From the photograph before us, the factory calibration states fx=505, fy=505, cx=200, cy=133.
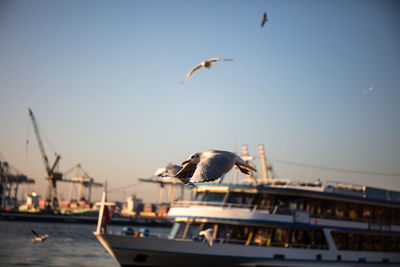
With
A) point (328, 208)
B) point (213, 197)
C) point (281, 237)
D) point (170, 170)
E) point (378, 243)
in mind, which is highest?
point (170, 170)

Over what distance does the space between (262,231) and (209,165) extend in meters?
20.2

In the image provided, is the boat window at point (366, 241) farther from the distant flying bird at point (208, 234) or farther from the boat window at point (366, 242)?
the distant flying bird at point (208, 234)

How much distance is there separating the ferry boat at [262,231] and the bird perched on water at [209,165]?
1652 centimetres

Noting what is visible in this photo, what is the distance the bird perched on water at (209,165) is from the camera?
971 centimetres

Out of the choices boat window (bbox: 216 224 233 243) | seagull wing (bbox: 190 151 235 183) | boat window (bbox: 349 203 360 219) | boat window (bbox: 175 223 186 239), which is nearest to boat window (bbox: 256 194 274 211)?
boat window (bbox: 216 224 233 243)

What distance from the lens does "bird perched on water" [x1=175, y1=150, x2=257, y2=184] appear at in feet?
31.9

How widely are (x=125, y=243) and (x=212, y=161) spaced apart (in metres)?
18.8

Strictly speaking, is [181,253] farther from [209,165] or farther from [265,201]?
[209,165]

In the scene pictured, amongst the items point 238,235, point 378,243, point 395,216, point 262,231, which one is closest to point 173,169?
point 238,235

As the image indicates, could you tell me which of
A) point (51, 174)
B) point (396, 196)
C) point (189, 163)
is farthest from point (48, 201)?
point (189, 163)

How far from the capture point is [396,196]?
122ft

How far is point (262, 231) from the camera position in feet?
97.3

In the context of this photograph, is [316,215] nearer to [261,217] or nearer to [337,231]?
[337,231]

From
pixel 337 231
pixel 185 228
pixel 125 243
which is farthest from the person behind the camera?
pixel 337 231
